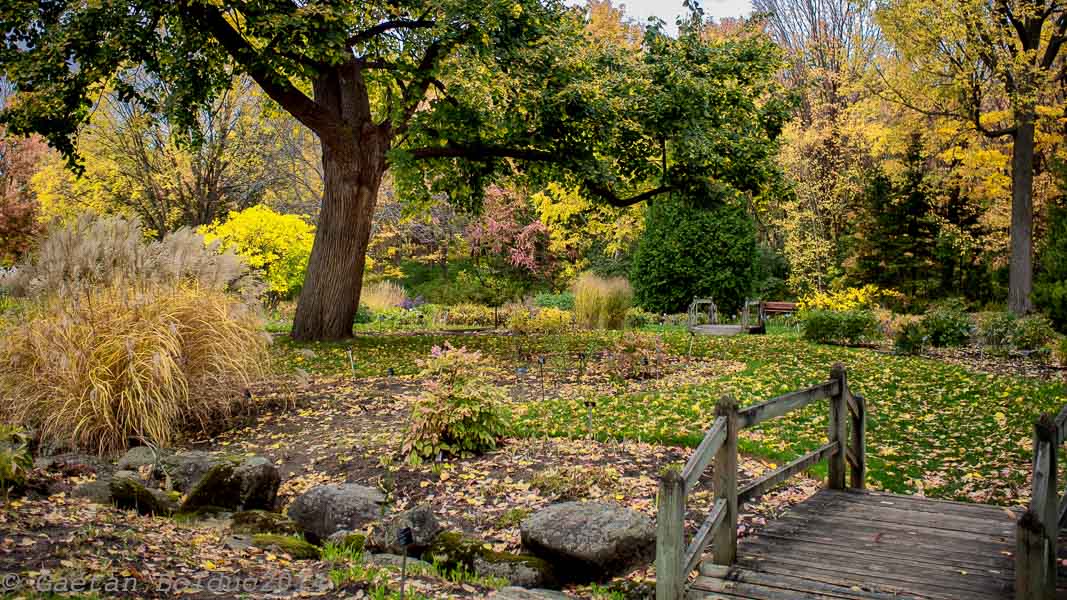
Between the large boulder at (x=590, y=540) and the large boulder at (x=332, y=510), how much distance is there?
1121 millimetres

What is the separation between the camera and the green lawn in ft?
22.5

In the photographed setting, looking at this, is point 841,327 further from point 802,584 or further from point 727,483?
point 802,584

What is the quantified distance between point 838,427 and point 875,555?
1.54 meters

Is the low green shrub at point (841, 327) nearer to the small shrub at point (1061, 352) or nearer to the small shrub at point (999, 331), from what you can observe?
the small shrub at point (999, 331)

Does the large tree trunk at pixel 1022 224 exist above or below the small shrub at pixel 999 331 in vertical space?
above

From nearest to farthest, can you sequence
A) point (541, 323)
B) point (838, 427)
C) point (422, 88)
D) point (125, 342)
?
point (838, 427), point (125, 342), point (422, 88), point (541, 323)

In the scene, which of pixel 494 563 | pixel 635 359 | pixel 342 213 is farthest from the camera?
pixel 342 213

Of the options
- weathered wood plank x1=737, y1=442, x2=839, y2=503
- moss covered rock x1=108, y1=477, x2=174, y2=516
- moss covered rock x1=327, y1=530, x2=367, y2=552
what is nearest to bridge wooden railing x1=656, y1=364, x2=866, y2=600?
weathered wood plank x1=737, y1=442, x2=839, y2=503

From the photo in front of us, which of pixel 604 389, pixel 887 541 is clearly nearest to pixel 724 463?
pixel 887 541

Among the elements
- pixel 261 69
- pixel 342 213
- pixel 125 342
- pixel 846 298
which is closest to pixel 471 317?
pixel 342 213

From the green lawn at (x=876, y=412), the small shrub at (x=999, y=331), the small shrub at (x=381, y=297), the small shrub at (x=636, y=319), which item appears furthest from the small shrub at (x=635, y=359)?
the small shrub at (x=381, y=297)

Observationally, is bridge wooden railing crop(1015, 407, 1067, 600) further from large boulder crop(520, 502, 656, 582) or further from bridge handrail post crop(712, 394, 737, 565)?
large boulder crop(520, 502, 656, 582)

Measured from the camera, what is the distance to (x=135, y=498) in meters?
4.98

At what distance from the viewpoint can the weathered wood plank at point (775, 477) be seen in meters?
4.48
